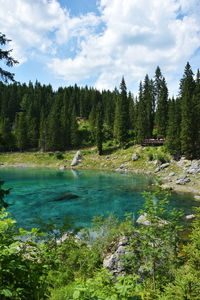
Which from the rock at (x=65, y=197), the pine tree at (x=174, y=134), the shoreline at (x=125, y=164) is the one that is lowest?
the rock at (x=65, y=197)

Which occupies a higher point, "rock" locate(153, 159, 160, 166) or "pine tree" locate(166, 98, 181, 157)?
"pine tree" locate(166, 98, 181, 157)

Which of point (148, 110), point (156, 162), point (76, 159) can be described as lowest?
point (76, 159)

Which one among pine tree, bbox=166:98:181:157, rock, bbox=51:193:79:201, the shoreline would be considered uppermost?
pine tree, bbox=166:98:181:157

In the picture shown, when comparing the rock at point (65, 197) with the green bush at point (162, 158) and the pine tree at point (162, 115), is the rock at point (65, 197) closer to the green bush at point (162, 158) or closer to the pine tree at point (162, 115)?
the green bush at point (162, 158)

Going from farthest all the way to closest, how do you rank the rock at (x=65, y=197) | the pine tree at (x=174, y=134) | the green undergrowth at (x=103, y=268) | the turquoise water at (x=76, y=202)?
the pine tree at (x=174, y=134) → the rock at (x=65, y=197) → the turquoise water at (x=76, y=202) → the green undergrowth at (x=103, y=268)

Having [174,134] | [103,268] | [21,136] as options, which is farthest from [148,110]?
[103,268]

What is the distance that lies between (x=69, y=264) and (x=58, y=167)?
5206 cm

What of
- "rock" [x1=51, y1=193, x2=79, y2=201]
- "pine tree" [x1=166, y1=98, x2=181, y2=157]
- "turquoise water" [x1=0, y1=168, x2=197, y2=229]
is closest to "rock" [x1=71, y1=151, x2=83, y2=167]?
"turquoise water" [x1=0, y1=168, x2=197, y2=229]

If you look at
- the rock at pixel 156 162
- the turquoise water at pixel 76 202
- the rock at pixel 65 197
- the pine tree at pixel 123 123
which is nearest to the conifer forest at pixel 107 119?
the pine tree at pixel 123 123

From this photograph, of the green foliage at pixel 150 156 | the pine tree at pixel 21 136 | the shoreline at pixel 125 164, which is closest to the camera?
the shoreline at pixel 125 164

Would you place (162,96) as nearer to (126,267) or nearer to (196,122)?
(196,122)

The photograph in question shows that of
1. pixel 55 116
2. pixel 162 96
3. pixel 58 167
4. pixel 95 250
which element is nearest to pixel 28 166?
pixel 58 167

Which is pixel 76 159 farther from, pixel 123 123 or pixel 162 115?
pixel 162 115

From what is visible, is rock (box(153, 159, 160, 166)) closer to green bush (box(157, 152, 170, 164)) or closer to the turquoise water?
green bush (box(157, 152, 170, 164))
